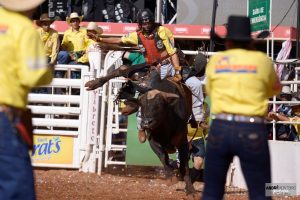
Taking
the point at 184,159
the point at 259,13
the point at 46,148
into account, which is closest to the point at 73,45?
the point at 46,148

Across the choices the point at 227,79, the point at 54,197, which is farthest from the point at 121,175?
the point at 227,79

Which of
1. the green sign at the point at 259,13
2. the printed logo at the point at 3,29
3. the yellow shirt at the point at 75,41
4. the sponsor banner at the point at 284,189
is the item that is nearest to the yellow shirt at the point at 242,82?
the printed logo at the point at 3,29

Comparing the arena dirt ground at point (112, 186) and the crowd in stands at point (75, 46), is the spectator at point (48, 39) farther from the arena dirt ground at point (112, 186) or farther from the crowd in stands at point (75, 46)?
the arena dirt ground at point (112, 186)

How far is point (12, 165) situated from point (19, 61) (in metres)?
0.67

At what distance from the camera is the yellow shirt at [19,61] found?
5262mm

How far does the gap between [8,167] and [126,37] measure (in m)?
7.77

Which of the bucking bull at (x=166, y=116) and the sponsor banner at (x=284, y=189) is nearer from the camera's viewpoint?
the sponsor banner at (x=284, y=189)

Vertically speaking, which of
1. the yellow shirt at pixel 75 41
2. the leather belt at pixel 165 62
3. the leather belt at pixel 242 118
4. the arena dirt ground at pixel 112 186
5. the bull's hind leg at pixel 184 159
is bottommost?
the arena dirt ground at pixel 112 186

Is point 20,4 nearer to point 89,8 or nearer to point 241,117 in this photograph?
point 241,117

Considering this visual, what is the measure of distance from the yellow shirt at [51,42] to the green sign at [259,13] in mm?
3631

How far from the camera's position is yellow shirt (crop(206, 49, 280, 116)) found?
6406 mm

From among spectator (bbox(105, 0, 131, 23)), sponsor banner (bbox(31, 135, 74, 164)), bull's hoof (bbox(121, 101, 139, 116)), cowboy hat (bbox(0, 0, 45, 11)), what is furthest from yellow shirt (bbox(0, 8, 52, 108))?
spectator (bbox(105, 0, 131, 23))

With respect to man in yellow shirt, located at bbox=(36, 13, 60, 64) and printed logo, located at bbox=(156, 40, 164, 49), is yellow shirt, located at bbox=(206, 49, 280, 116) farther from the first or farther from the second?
man in yellow shirt, located at bbox=(36, 13, 60, 64)

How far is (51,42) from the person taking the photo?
15180mm
